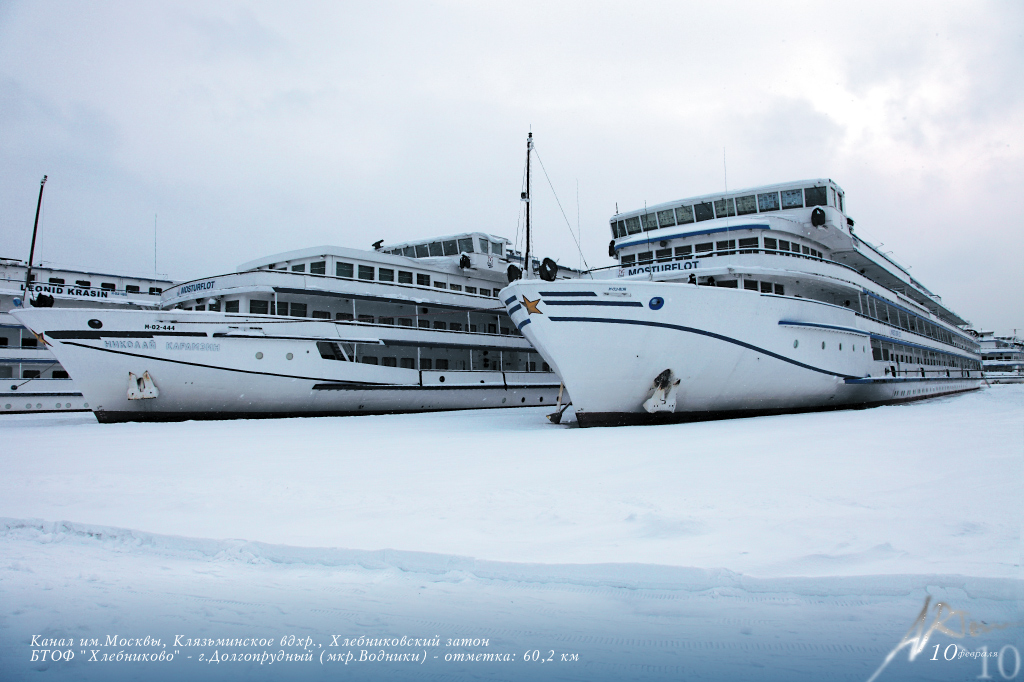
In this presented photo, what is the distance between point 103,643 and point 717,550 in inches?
132

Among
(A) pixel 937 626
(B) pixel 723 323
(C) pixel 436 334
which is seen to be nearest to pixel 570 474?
(A) pixel 937 626

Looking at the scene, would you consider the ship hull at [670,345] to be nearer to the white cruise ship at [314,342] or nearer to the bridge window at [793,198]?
the bridge window at [793,198]

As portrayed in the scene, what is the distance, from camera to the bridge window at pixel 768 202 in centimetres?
1953

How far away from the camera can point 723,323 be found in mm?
13664

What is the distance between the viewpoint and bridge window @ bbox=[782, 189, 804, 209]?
19297 millimetres

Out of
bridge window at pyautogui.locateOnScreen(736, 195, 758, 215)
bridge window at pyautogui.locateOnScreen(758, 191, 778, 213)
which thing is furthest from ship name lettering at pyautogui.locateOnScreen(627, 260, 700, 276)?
bridge window at pyautogui.locateOnScreen(758, 191, 778, 213)

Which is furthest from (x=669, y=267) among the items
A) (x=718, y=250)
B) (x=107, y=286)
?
(x=107, y=286)

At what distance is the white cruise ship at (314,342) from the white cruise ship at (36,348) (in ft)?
23.0

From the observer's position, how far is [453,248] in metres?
26.4

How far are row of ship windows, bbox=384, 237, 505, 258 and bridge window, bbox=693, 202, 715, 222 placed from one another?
380 inches

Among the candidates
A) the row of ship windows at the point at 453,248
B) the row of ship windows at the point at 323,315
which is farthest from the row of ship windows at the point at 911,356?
the row of ship windows at the point at 323,315

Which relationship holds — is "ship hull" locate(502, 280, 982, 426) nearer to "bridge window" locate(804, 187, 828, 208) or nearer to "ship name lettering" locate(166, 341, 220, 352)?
"bridge window" locate(804, 187, 828, 208)

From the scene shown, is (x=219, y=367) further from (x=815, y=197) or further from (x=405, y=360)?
(x=815, y=197)

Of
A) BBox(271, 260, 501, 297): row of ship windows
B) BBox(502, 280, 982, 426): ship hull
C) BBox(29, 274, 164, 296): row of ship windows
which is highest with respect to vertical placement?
BBox(29, 274, 164, 296): row of ship windows
